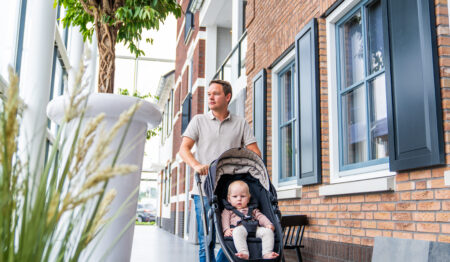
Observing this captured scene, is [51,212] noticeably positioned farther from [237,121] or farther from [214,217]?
[237,121]

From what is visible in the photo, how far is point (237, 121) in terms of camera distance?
3852 millimetres

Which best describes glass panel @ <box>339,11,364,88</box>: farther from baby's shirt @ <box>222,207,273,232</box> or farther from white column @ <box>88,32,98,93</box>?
white column @ <box>88,32,98,93</box>

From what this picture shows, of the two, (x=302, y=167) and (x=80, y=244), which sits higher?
(x=302, y=167)

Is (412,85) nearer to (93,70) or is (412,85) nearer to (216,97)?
(216,97)

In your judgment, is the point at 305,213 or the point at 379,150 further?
the point at 305,213

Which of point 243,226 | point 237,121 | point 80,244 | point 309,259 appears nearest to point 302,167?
point 309,259

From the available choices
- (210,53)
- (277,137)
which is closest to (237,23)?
(210,53)

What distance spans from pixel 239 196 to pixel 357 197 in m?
1.30

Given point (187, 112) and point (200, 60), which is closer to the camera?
point (200, 60)

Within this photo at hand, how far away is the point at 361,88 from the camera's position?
14.6ft

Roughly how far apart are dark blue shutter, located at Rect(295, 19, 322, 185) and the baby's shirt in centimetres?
157

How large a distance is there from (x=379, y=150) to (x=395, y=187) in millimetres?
547

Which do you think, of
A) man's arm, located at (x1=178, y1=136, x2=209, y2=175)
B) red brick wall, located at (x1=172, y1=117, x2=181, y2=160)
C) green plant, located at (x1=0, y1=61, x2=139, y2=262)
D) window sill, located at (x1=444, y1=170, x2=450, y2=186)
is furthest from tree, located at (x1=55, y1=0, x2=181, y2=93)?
red brick wall, located at (x1=172, y1=117, x2=181, y2=160)

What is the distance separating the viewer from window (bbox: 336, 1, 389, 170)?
4102 mm
